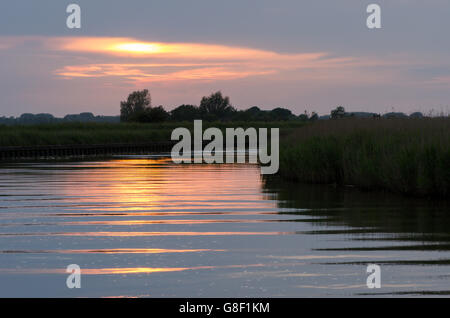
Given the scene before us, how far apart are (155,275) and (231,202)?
980 centimetres

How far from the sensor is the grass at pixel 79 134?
219ft

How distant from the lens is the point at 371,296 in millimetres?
9914

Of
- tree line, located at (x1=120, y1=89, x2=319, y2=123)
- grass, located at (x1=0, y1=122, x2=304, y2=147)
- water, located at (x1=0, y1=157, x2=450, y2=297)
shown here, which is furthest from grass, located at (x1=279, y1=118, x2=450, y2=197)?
tree line, located at (x1=120, y1=89, x2=319, y2=123)

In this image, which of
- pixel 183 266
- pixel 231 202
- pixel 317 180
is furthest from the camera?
pixel 317 180

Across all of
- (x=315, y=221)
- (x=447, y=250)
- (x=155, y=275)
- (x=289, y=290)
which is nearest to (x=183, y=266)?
(x=155, y=275)

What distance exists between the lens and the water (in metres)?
10.6

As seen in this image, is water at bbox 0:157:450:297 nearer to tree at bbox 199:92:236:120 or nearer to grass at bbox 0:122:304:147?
grass at bbox 0:122:304:147

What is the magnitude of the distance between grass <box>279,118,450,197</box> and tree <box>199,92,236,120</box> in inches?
5626

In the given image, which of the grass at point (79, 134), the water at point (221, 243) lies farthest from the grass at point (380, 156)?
the grass at point (79, 134)

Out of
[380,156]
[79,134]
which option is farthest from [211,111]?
[380,156]

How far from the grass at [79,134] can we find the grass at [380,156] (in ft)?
126

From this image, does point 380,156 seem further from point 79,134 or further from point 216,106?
point 216,106

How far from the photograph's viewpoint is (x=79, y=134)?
243 ft

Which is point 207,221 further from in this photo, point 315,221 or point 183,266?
point 183,266
